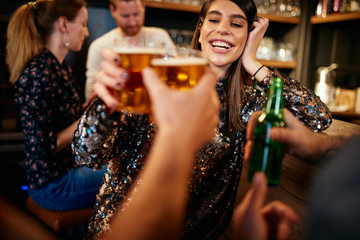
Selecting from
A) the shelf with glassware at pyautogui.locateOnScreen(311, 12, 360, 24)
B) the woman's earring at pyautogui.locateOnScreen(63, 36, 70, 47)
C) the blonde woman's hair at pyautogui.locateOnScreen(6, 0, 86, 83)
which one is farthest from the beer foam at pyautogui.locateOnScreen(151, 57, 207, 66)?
the shelf with glassware at pyautogui.locateOnScreen(311, 12, 360, 24)

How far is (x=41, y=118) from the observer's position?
1.64m

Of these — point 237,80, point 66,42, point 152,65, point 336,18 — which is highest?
point 336,18

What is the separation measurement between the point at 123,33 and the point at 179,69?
8.10 ft

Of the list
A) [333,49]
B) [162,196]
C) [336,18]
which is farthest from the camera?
[333,49]

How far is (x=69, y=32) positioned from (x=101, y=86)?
1.56 metres

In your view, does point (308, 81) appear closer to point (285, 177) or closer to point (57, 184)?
point (285, 177)

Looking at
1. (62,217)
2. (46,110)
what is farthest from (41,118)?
(62,217)

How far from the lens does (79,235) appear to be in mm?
1935

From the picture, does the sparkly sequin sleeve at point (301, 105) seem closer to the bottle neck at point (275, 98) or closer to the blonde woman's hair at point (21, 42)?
the bottle neck at point (275, 98)

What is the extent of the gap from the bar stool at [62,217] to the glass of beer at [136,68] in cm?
113

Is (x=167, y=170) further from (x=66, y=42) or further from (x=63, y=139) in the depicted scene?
(x=66, y=42)

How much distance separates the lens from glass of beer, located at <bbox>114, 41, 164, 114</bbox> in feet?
2.36

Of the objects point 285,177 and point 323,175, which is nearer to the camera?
point 323,175

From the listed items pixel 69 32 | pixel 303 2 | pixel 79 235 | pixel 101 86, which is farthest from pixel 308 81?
pixel 101 86
